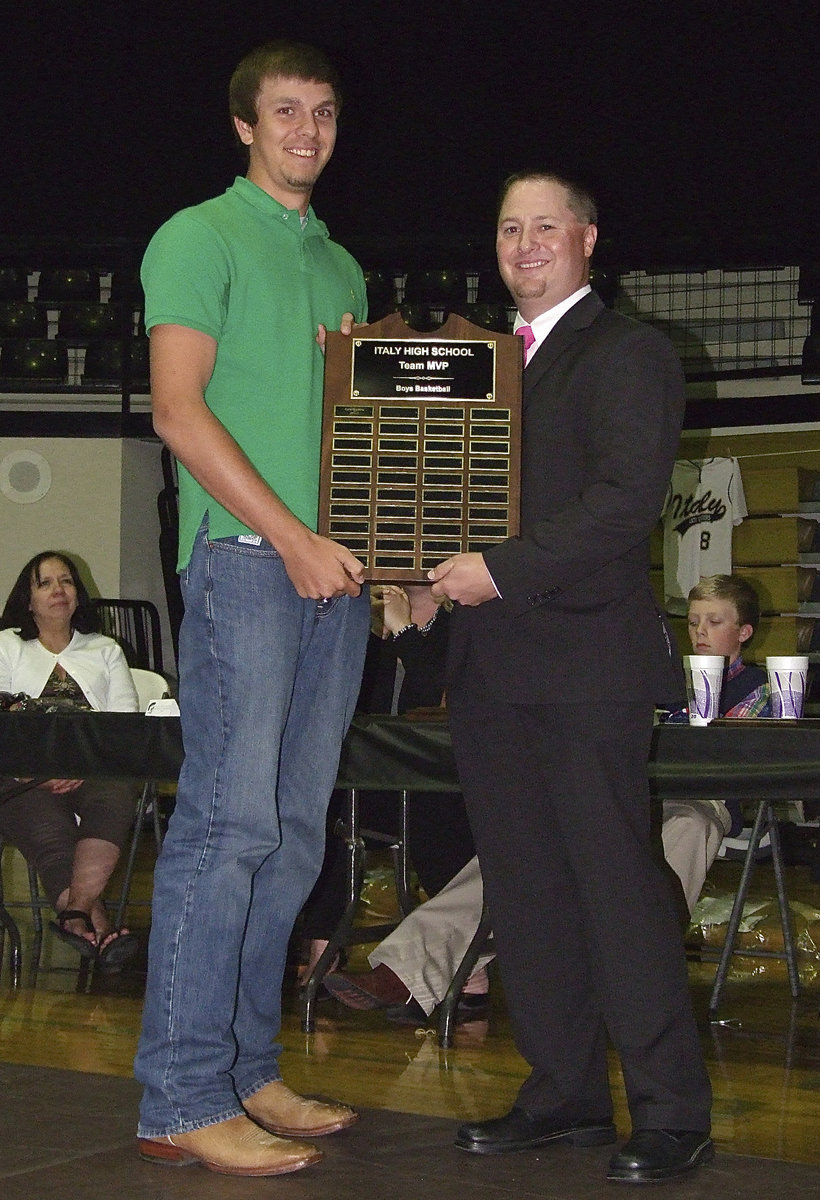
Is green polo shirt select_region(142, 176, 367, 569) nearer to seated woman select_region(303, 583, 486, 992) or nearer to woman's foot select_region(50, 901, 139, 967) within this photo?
seated woman select_region(303, 583, 486, 992)

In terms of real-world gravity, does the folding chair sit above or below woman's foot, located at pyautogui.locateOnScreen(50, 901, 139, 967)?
above

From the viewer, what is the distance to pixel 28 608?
4477mm

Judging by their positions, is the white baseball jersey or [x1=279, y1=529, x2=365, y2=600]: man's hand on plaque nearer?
[x1=279, y1=529, x2=365, y2=600]: man's hand on plaque

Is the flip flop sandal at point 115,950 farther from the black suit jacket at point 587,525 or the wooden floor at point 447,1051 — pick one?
the black suit jacket at point 587,525

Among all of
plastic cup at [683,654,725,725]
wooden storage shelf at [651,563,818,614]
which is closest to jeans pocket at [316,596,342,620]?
plastic cup at [683,654,725,725]

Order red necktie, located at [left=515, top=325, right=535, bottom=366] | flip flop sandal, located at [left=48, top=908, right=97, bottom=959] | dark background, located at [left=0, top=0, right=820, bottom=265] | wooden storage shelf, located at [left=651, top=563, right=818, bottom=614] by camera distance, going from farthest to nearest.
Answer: wooden storage shelf, located at [left=651, top=563, right=818, bottom=614], dark background, located at [left=0, top=0, right=820, bottom=265], flip flop sandal, located at [left=48, top=908, right=97, bottom=959], red necktie, located at [left=515, top=325, right=535, bottom=366]

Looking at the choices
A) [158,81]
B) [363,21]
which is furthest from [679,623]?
Result: [158,81]

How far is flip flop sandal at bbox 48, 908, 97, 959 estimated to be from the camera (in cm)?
371

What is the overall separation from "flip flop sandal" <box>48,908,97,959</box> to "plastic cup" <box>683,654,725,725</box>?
186cm

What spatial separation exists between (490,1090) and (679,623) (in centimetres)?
705

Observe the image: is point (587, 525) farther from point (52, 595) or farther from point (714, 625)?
point (52, 595)

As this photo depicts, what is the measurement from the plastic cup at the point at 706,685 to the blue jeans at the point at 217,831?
108 cm

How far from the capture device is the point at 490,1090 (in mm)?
2455

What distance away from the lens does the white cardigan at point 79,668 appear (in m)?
4.32
